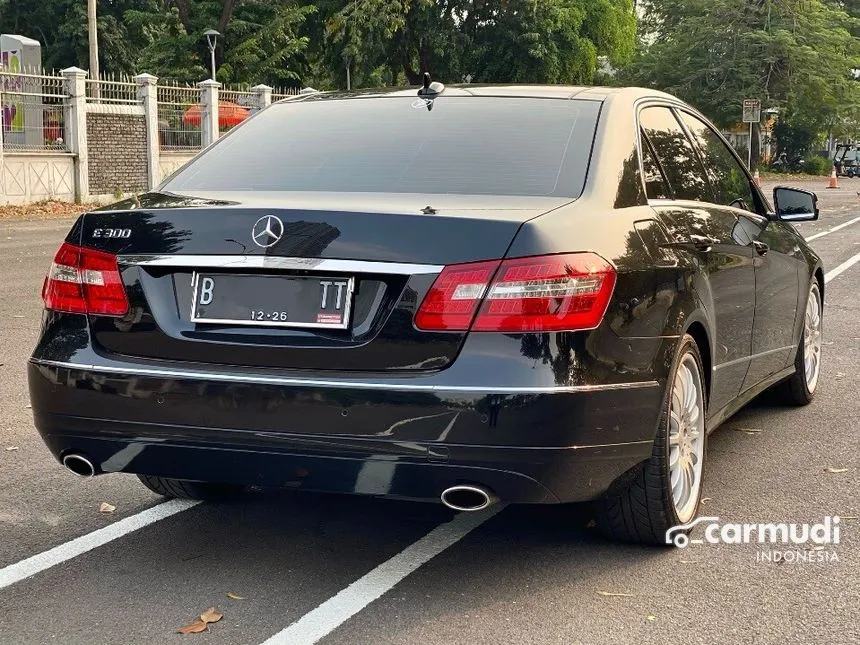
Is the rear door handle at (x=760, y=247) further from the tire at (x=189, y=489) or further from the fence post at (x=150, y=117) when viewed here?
the fence post at (x=150, y=117)

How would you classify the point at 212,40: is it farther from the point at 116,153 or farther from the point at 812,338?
the point at 812,338

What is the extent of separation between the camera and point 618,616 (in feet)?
11.8

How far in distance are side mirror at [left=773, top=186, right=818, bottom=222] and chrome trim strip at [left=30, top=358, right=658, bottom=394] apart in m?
2.51

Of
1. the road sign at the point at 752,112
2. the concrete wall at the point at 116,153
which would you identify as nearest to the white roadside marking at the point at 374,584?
the concrete wall at the point at 116,153

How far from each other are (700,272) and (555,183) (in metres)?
0.75

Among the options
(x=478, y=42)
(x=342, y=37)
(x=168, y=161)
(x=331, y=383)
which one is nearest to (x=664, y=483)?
(x=331, y=383)

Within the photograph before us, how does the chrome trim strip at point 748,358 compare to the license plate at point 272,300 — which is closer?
the license plate at point 272,300

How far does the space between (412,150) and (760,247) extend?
6.06 feet

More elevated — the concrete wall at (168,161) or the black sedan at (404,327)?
the black sedan at (404,327)

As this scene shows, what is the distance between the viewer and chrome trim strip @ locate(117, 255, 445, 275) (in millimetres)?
3525

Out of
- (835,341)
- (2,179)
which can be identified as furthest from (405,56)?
(835,341)

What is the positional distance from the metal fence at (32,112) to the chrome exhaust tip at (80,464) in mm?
21789

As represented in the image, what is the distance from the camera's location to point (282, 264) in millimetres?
3596

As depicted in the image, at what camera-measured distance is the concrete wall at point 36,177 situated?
24.2 metres
